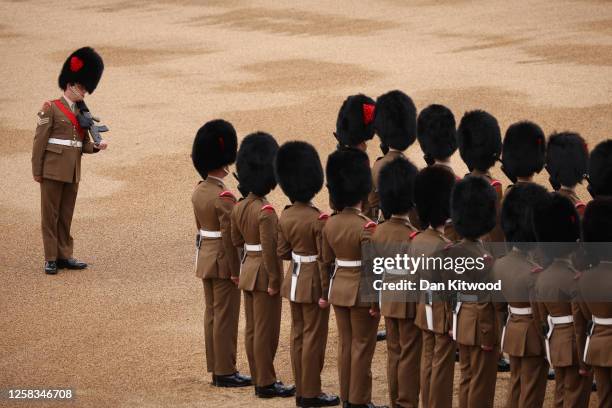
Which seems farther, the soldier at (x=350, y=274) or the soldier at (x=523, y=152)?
the soldier at (x=523, y=152)

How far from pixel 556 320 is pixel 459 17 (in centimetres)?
1527

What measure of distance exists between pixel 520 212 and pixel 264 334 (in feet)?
6.26

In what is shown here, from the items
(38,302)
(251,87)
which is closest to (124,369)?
(38,302)

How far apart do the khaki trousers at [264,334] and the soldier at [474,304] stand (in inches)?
56.0

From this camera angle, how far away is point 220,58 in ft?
64.1

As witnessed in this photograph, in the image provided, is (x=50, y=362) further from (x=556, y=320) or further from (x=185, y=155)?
(x=185, y=155)

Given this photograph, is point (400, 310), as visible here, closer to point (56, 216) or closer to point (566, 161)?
point (566, 161)

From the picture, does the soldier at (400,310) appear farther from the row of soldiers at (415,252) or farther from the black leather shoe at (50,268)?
the black leather shoe at (50,268)

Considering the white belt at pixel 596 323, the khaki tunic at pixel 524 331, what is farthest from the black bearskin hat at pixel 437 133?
the white belt at pixel 596 323

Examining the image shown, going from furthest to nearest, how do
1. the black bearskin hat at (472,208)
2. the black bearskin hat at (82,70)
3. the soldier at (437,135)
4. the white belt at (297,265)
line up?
the black bearskin hat at (82,70) < the soldier at (437,135) < the white belt at (297,265) < the black bearskin hat at (472,208)

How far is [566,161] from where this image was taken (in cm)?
788

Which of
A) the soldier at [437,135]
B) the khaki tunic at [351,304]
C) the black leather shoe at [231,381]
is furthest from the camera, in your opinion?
the soldier at [437,135]

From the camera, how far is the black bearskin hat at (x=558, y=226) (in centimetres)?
643

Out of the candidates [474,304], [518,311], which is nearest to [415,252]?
[474,304]
